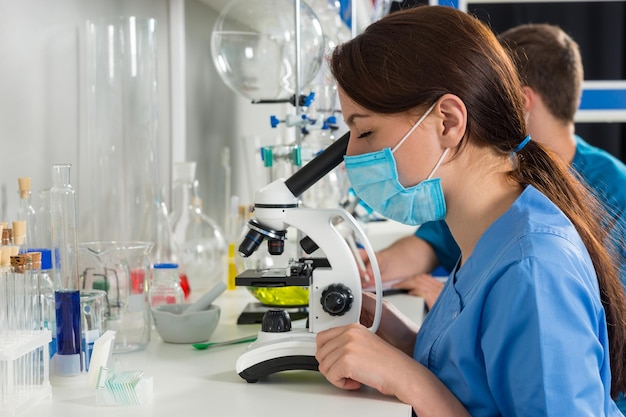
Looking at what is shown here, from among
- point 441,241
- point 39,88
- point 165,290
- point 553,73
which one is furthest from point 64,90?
point 553,73

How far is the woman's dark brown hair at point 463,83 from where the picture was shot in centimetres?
120

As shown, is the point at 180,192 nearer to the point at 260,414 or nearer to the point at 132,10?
the point at 132,10

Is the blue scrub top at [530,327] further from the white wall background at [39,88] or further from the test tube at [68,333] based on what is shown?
the white wall background at [39,88]

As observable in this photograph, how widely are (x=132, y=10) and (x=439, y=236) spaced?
1.06 metres

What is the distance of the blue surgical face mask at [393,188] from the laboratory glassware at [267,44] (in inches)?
32.2

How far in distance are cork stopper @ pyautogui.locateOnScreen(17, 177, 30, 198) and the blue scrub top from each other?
0.76m

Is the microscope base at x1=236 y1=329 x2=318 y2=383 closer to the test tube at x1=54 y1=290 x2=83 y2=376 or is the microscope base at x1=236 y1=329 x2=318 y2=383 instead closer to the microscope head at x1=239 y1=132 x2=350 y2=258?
the microscope head at x1=239 y1=132 x2=350 y2=258

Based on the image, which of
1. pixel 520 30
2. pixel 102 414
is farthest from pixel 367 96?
pixel 520 30

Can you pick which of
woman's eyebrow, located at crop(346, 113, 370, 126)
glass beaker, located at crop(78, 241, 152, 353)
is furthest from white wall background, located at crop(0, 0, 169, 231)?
woman's eyebrow, located at crop(346, 113, 370, 126)

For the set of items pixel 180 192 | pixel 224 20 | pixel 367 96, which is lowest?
pixel 180 192

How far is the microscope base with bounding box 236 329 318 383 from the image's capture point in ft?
4.08

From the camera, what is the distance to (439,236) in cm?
230

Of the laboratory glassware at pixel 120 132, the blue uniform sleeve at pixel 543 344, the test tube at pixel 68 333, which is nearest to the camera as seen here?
the blue uniform sleeve at pixel 543 344

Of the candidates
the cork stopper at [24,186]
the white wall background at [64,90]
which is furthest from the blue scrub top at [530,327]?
the white wall background at [64,90]
